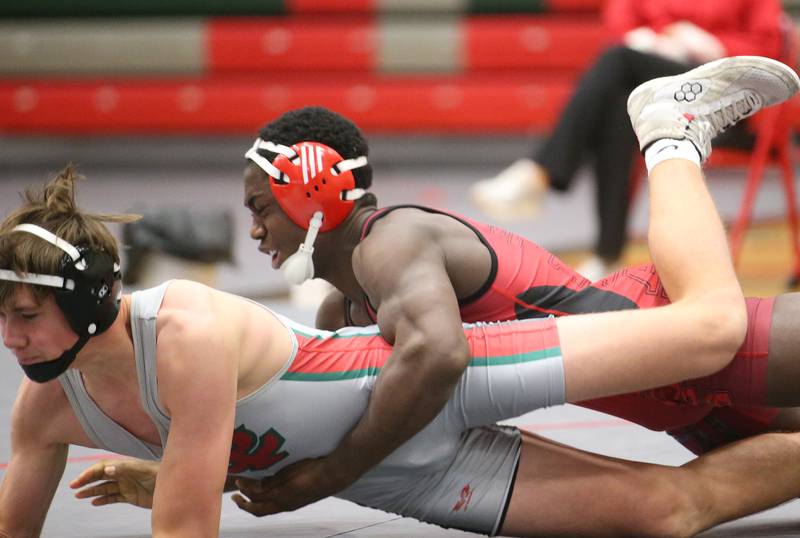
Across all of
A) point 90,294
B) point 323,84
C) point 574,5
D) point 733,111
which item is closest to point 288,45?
point 323,84

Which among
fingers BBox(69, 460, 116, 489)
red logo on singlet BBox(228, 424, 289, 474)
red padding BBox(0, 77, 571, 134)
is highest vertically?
red padding BBox(0, 77, 571, 134)

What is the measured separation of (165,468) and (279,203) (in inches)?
29.8

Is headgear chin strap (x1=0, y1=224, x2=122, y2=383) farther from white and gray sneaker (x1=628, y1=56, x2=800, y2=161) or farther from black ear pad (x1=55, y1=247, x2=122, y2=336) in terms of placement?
white and gray sneaker (x1=628, y1=56, x2=800, y2=161)

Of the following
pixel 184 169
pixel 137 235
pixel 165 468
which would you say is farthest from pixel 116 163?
pixel 165 468

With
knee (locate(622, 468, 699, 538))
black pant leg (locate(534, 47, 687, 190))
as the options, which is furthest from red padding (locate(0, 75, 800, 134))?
knee (locate(622, 468, 699, 538))

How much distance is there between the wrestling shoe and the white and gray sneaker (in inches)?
70.9

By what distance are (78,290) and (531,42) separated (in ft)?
21.6

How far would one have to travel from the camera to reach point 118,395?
2182mm

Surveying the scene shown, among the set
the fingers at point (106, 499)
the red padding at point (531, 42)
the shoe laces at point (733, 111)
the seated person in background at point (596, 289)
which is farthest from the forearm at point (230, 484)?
the red padding at point (531, 42)

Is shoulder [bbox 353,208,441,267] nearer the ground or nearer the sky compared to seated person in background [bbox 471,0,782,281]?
nearer the ground

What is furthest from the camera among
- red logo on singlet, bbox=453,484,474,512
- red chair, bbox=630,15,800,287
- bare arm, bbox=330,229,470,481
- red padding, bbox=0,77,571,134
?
red padding, bbox=0,77,571,134

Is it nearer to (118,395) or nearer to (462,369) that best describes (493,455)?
(462,369)

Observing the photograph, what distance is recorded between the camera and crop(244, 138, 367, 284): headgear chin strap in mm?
2590

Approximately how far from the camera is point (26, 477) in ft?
7.47
